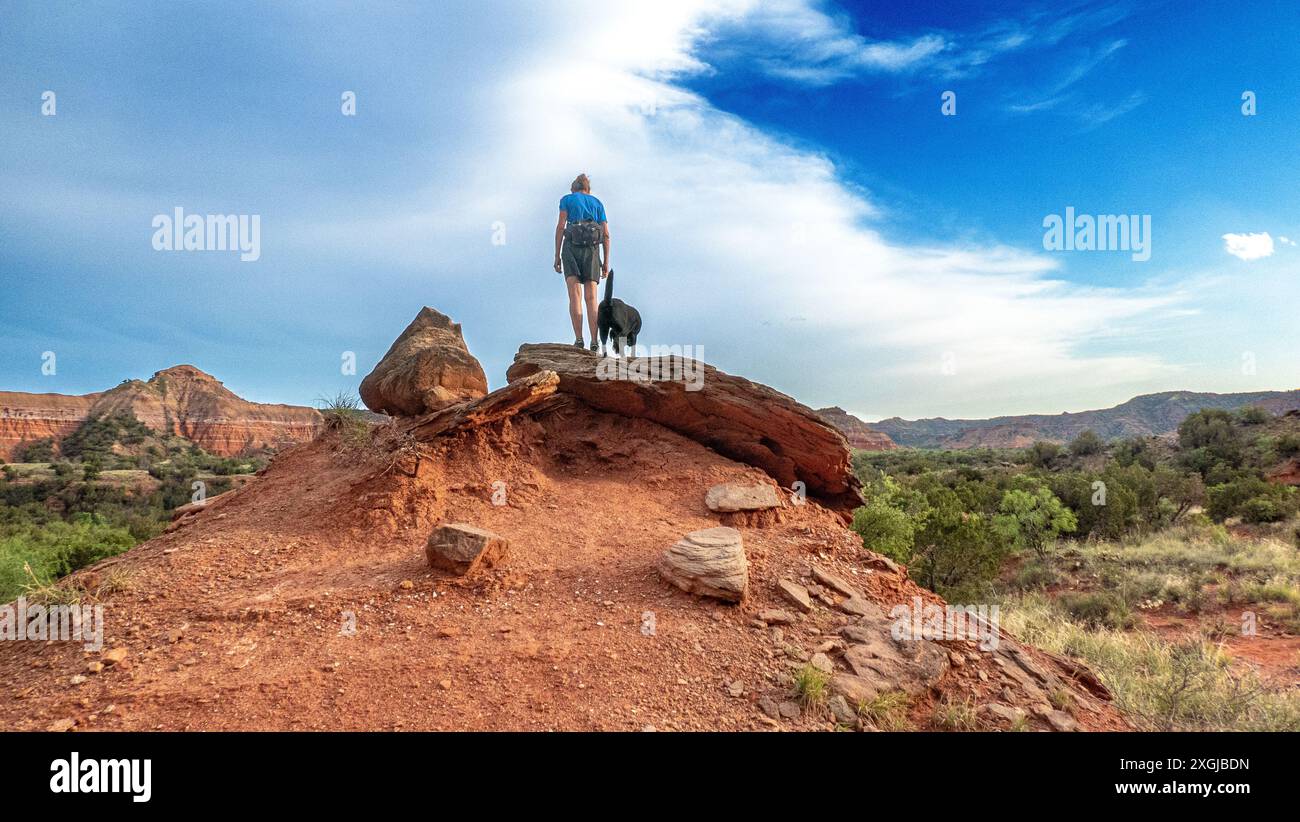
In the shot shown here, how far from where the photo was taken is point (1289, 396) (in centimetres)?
7906

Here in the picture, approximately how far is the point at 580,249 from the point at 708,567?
553 cm

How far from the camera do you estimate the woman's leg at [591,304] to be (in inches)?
344

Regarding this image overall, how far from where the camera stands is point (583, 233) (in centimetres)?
852

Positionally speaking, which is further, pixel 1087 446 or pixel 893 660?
pixel 1087 446

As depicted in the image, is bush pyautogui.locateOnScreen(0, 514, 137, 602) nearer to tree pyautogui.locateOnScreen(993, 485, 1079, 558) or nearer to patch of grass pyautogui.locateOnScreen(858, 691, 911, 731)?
patch of grass pyautogui.locateOnScreen(858, 691, 911, 731)

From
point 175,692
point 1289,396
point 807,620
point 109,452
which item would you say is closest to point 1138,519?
point 807,620

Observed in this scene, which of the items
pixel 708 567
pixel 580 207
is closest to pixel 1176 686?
pixel 708 567

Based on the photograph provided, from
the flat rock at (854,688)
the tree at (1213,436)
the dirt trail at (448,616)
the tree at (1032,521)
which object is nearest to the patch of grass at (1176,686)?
the dirt trail at (448,616)

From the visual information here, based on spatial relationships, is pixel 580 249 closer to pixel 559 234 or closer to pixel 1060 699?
pixel 559 234

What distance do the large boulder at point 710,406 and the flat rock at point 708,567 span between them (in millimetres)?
2865

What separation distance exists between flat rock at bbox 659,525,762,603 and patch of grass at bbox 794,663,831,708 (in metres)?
0.95

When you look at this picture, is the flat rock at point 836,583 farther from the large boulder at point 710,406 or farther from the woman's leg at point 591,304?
the woman's leg at point 591,304
